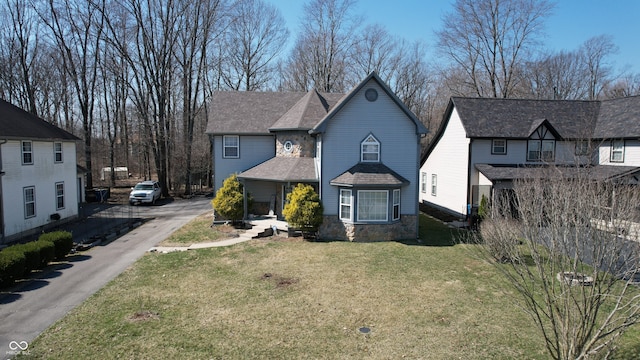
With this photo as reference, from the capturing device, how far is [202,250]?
16.9 metres

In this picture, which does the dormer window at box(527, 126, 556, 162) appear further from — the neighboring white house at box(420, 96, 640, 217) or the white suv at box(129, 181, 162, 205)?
the white suv at box(129, 181, 162, 205)

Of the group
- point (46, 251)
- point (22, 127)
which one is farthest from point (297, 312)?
point (22, 127)

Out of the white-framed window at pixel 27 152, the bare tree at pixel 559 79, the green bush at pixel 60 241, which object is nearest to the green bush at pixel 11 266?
the green bush at pixel 60 241

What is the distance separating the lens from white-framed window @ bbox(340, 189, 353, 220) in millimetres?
18891

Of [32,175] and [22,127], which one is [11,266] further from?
[22,127]

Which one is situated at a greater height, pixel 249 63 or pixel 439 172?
pixel 249 63

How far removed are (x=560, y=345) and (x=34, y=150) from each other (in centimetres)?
2461

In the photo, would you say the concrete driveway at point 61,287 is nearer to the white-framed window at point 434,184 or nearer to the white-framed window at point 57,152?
the white-framed window at point 57,152

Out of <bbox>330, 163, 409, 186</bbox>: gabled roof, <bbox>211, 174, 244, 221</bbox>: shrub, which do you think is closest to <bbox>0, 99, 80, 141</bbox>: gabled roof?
<bbox>211, 174, 244, 221</bbox>: shrub

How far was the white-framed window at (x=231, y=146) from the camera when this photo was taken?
23.7m

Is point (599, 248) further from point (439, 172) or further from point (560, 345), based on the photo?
point (439, 172)

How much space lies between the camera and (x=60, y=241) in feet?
50.5

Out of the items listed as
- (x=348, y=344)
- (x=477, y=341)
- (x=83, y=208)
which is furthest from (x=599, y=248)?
(x=83, y=208)

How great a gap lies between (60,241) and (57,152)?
32.4ft
